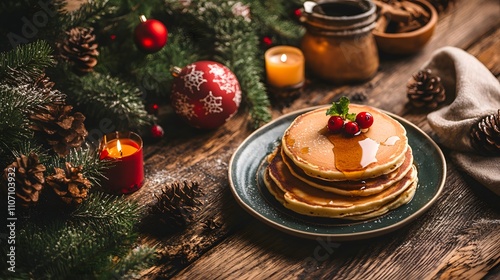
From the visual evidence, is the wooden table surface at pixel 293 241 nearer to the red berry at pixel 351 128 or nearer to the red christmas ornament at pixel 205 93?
the red christmas ornament at pixel 205 93

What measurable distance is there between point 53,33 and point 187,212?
671mm

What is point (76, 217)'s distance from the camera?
4.75 feet

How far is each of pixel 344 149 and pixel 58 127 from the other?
0.75 metres

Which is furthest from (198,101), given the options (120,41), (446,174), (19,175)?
(446,174)

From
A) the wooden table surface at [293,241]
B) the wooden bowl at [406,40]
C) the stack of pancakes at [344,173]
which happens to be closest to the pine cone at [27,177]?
the wooden table surface at [293,241]

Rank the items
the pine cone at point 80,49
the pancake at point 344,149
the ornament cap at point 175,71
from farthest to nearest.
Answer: the ornament cap at point 175,71 → the pine cone at point 80,49 → the pancake at point 344,149

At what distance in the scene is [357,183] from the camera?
147 cm

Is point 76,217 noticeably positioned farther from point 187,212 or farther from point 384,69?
point 384,69

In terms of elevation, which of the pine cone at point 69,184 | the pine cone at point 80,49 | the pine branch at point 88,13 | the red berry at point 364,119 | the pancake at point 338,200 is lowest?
the pancake at point 338,200

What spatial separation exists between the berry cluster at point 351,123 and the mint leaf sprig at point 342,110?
0.01 metres

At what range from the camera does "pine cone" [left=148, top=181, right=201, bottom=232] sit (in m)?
1.52

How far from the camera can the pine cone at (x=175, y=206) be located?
4.99 ft

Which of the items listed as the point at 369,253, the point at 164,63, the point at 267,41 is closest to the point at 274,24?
the point at 267,41

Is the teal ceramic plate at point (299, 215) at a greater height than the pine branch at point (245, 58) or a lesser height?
lesser
